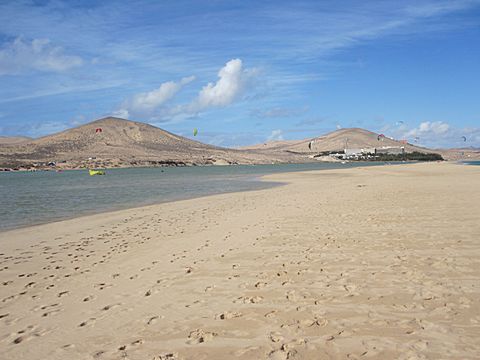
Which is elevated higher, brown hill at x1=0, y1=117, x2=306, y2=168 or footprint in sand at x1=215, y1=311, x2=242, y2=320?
brown hill at x1=0, y1=117, x2=306, y2=168

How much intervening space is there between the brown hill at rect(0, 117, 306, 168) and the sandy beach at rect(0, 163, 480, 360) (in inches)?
5058

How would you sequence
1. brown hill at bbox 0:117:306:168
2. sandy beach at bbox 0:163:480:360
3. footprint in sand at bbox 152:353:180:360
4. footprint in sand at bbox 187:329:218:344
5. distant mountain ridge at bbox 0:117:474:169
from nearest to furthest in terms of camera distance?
footprint in sand at bbox 152:353:180:360 → sandy beach at bbox 0:163:480:360 → footprint in sand at bbox 187:329:218:344 → distant mountain ridge at bbox 0:117:474:169 → brown hill at bbox 0:117:306:168

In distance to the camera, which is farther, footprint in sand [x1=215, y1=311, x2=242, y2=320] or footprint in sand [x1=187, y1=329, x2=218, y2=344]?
footprint in sand [x1=215, y1=311, x2=242, y2=320]

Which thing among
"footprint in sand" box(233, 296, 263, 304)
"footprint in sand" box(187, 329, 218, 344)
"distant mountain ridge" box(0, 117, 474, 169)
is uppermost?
"distant mountain ridge" box(0, 117, 474, 169)

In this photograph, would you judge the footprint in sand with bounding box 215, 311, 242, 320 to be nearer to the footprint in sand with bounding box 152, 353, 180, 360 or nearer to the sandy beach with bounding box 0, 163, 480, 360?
the sandy beach with bounding box 0, 163, 480, 360

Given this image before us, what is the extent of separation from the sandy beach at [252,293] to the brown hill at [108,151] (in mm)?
128480

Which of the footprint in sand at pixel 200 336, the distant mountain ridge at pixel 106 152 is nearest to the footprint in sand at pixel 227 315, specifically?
the footprint in sand at pixel 200 336

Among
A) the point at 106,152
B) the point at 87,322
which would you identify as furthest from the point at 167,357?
the point at 106,152

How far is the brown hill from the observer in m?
137

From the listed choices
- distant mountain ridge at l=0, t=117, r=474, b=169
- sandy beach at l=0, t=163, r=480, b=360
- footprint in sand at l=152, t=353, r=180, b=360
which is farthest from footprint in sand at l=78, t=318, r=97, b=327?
distant mountain ridge at l=0, t=117, r=474, b=169

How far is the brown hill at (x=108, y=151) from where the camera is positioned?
137 meters

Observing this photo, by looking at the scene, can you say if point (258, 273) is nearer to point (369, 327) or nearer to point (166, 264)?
point (166, 264)

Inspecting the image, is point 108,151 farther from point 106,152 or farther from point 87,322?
point 87,322

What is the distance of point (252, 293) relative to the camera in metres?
6.81
